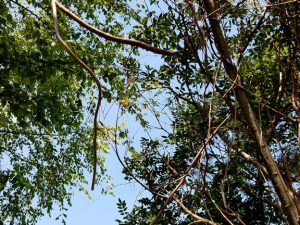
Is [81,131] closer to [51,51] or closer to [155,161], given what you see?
[51,51]

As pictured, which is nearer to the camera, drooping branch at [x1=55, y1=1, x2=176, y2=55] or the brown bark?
drooping branch at [x1=55, y1=1, x2=176, y2=55]

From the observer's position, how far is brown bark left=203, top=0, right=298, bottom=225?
7.59 ft

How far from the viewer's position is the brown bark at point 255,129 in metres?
2.31

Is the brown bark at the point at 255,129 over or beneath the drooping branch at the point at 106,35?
over

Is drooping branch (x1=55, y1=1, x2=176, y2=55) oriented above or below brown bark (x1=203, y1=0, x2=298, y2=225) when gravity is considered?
below

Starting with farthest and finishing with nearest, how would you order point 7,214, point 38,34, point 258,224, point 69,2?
point 7,214
point 69,2
point 38,34
point 258,224

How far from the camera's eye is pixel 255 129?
2533 millimetres

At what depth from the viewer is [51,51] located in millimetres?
5750

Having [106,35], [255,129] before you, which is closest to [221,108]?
[255,129]

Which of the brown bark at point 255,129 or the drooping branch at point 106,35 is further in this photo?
the brown bark at point 255,129

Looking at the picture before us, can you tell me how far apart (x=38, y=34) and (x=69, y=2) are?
1.89 metres

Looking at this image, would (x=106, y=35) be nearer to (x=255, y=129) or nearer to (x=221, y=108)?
(x=255, y=129)

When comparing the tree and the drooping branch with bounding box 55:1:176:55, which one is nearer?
the drooping branch with bounding box 55:1:176:55

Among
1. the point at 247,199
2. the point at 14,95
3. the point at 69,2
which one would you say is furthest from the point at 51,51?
the point at 247,199
